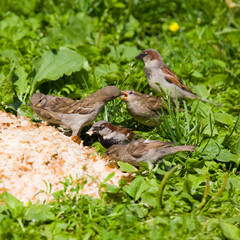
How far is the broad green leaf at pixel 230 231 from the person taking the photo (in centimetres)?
360

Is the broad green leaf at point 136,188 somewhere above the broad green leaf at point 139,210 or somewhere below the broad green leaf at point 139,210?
above

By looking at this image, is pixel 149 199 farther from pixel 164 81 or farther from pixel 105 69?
pixel 105 69

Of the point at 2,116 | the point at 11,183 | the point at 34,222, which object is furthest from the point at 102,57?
the point at 34,222

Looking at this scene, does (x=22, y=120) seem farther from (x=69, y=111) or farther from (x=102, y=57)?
(x=102, y=57)

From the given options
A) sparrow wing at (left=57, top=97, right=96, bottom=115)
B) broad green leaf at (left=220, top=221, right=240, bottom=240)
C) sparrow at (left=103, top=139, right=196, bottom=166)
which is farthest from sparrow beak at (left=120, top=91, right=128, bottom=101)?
broad green leaf at (left=220, top=221, right=240, bottom=240)

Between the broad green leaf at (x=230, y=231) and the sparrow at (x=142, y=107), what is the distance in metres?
2.20

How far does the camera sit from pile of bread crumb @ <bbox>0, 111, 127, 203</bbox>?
420 cm

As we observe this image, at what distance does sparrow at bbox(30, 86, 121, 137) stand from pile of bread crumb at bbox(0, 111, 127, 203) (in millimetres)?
512

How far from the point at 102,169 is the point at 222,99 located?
277 cm

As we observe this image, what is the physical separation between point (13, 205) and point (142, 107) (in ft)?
8.05

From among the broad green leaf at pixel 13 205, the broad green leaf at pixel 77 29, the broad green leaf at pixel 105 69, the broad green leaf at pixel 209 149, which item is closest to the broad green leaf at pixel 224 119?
the broad green leaf at pixel 209 149

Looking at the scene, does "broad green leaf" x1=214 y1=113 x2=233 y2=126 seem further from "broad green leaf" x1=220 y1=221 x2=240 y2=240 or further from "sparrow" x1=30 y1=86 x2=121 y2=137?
"broad green leaf" x1=220 y1=221 x2=240 y2=240

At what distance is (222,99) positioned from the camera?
260 inches

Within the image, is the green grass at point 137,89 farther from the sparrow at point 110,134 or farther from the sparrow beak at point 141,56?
the sparrow at point 110,134
